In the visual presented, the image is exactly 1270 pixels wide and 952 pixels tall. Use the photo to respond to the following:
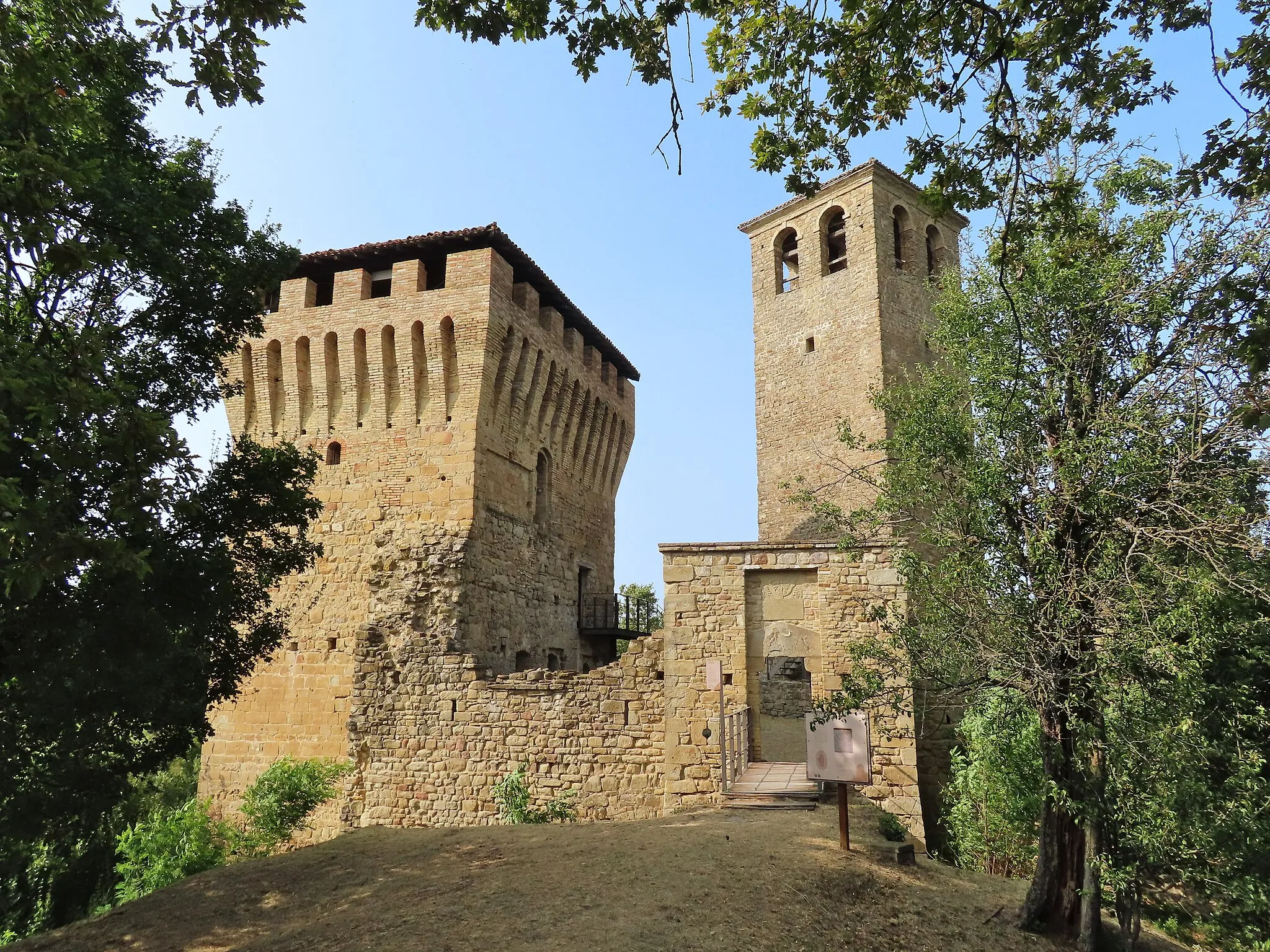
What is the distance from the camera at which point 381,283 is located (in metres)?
16.0

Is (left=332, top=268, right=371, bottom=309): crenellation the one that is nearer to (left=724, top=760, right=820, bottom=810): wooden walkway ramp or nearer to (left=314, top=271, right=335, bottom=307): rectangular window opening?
(left=314, top=271, right=335, bottom=307): rectangular window opening

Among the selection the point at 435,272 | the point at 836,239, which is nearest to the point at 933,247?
the point at 836,239

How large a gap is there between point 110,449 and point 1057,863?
26.2 feet

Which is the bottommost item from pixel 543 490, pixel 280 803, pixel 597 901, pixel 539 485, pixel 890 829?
pixel 280 803

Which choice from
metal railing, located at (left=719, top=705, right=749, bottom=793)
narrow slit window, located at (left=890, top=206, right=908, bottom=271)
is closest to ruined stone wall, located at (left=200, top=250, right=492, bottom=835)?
metal railing, located at (left=719, top=705, right=749, bottom=793)

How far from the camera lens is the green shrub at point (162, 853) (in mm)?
10523

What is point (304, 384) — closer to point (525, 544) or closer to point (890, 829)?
point (525, 544)

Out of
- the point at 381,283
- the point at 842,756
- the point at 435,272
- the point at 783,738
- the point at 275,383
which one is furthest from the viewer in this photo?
the point at 783,738

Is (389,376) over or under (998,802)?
over

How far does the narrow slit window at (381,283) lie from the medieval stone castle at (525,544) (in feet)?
0.33

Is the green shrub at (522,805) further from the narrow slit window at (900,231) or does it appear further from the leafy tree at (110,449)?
the narrow slit window at (900,231)

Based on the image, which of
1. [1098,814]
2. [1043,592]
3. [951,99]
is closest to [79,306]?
[951,99]

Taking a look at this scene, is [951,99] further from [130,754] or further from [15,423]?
[130,754]

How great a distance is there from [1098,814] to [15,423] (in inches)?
332
